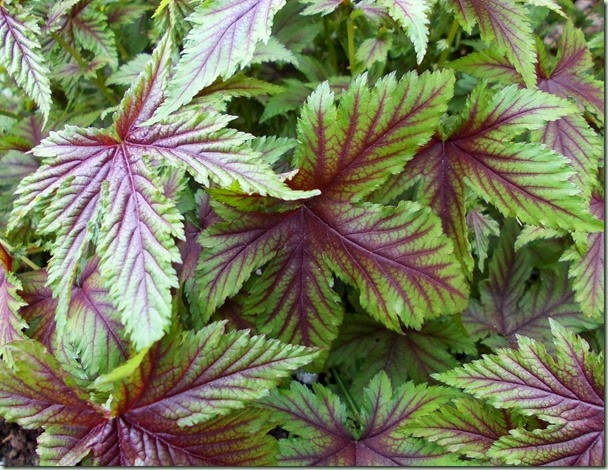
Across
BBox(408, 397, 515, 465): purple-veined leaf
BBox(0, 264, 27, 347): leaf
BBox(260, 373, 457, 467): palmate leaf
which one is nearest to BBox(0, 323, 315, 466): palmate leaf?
BBox(0, 264, 27, 347): leaf

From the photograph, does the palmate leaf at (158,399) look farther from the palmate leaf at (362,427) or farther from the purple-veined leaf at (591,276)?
the purple-veined leaf at (591,276)

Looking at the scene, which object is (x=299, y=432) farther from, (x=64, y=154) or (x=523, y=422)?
(x=64, y=154)

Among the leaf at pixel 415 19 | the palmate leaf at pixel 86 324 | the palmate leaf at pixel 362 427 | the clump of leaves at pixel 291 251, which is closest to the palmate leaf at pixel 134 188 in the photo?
the clump of leaves at pixel 291 251

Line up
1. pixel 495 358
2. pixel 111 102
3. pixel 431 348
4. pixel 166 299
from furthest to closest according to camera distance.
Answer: pixel 111 102, pixel 431 348, pixel 495 358, pixel 166 299

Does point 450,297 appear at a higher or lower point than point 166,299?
lower

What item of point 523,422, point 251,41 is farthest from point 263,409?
point 251,41

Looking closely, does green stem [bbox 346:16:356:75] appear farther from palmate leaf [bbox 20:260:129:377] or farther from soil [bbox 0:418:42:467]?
soil [bbox 0:418:42:467]

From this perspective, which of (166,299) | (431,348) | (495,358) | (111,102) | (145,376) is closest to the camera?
(166,299)
